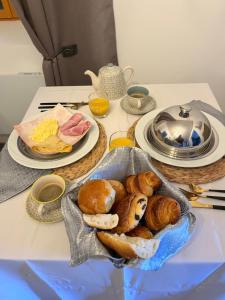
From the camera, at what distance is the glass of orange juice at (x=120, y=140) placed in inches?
30.8

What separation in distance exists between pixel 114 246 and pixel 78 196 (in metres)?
0.13

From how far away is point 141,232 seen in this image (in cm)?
53

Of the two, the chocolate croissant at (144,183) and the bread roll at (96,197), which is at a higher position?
the bread roll at (96,197)

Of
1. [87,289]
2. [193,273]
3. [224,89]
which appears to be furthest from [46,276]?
[224,89]

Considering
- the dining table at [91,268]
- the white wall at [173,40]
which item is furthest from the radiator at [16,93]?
the dining table at [91,268]

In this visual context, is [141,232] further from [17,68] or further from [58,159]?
[17,68]

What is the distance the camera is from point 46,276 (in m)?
0.61

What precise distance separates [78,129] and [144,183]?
1.06 feet

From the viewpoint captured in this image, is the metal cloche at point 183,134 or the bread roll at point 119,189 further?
the metal cloche at point 183,134

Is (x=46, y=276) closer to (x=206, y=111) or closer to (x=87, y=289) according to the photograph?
(x=87, y=289)

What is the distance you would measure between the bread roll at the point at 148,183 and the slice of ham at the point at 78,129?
291 mm

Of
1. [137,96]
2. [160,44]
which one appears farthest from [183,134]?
[160,44]

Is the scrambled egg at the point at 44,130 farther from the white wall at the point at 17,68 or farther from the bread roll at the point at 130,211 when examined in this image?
the white wall at the point at 17,68

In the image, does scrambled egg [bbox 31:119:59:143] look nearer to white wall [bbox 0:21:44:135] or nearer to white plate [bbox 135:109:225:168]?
white plate [bbox 135:109:225:168]
